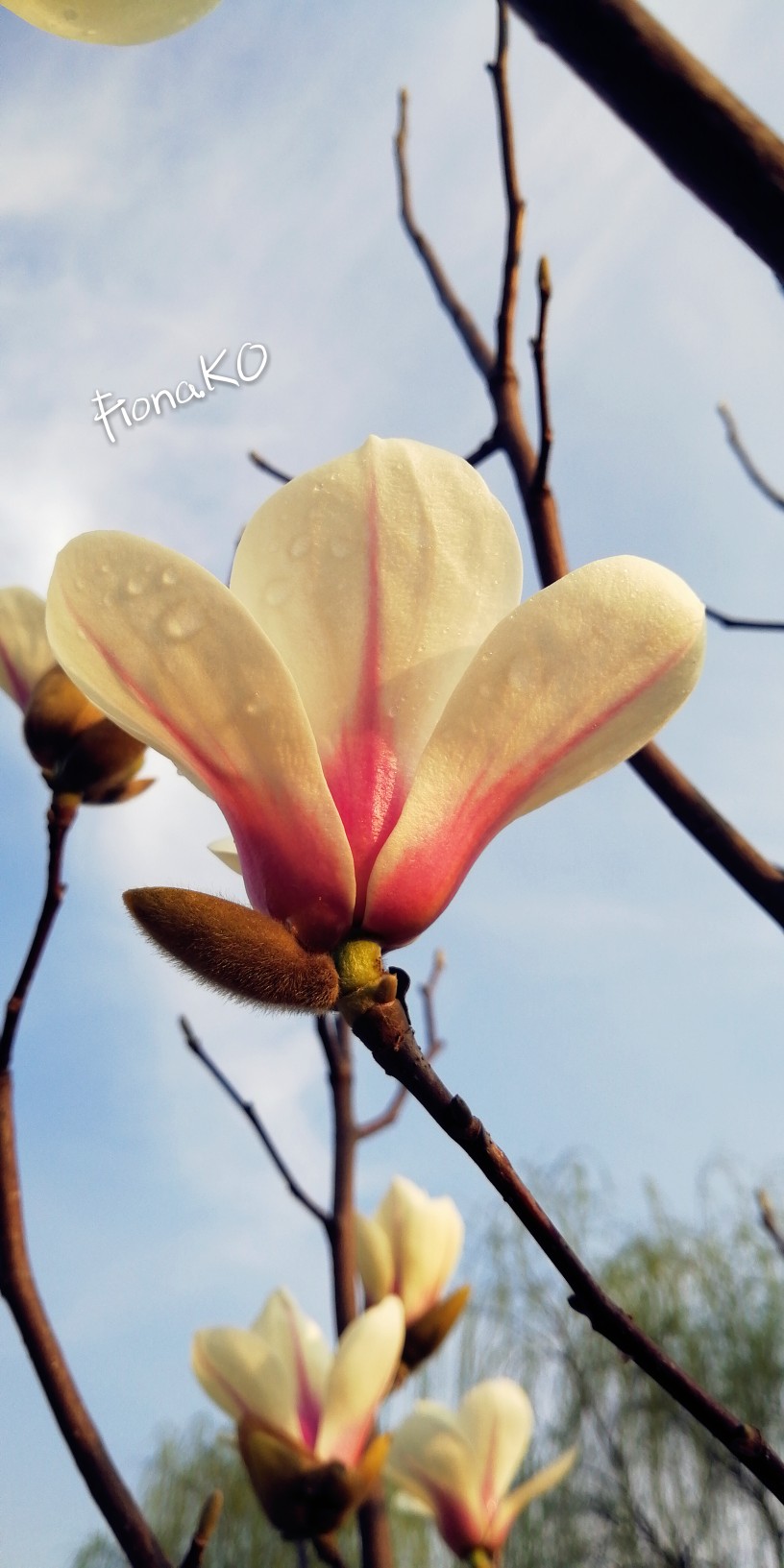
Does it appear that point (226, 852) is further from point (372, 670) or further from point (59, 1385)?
point (59, 1385)

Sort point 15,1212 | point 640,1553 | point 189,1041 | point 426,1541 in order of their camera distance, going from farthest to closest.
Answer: point 426,1541, point 640,1553, point 189,1041, point 15,1212

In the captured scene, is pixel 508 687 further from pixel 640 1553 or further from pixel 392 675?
pixel 640 1553

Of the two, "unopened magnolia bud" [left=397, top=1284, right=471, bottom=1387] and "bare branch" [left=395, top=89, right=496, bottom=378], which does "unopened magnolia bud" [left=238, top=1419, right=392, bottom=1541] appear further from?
"bare branch" [left=395, top=89, right=496, bottom=378]

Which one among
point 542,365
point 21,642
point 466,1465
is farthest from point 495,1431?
point 542,365

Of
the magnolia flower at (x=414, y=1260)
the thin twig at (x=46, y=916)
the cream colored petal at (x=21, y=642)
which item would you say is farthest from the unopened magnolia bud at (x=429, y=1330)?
the cream colored petal at (x=21, y=642)

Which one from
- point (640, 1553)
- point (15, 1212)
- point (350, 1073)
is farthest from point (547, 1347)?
point (15, 1212)

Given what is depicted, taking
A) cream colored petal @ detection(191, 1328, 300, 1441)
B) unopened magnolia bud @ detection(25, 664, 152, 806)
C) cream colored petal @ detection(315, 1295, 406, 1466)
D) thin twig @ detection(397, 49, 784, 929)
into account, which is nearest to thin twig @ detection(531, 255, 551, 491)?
thin twig @ detection(397, 49, 784, 929)
